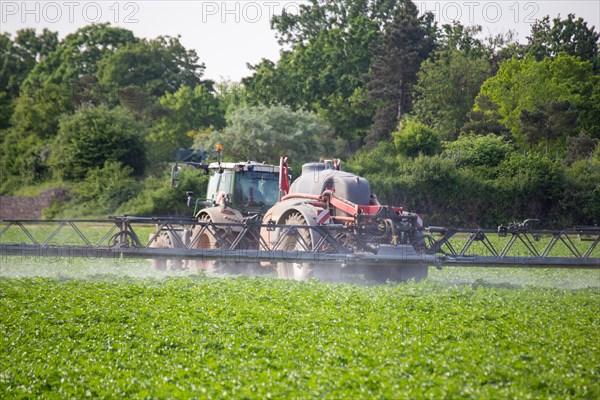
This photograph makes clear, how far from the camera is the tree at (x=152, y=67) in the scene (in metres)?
65.9

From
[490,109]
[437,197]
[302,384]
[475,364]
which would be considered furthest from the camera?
[490,109]

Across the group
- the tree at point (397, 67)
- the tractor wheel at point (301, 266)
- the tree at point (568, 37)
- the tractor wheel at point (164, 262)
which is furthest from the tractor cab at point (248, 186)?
the tree at point (568, 37)

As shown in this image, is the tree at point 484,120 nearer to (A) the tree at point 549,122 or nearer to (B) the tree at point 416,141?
(A) the tree at point 549,122

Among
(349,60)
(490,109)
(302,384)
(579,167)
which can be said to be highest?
(349,60)

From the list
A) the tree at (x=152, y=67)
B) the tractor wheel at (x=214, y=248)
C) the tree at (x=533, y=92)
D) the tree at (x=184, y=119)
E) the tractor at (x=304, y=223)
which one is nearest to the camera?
the tractor at (x=304, y=223)

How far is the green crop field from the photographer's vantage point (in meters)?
8.03

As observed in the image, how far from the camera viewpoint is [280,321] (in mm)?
11000

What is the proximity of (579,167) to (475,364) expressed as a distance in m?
32.5

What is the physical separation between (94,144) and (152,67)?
23.8 metres

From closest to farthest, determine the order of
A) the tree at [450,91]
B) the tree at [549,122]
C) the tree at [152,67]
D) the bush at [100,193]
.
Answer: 1. the bush at [100,193]
2. the tree at [549,122]
3. the tree at [450,91]
4. the tree at [152,67]

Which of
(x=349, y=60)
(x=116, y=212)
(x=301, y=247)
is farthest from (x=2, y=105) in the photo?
(x=301, y=247)

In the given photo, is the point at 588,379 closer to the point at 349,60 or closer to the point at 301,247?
the point at 301,247

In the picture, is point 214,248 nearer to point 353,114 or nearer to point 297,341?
point 297,341

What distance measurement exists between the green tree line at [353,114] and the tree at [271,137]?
0.29 ft
